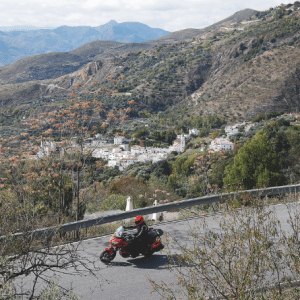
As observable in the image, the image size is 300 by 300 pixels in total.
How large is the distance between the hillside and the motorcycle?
128ft

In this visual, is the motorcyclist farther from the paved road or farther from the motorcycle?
the paved road

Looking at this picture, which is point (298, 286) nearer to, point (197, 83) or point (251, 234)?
point (251, 234)

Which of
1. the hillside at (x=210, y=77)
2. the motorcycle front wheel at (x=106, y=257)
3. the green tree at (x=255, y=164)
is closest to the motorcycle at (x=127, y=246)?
the motorcycle front wheel at (x=106, y=257)

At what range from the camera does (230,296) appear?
2.81 m

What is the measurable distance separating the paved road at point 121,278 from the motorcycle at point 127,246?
142 mm

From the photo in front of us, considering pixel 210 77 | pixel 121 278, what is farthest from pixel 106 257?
pixel 210 77

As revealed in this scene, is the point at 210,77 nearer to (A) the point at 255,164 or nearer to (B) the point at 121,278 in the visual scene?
(A) the point at 255,164

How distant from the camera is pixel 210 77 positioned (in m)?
102

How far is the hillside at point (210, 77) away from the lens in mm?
66188

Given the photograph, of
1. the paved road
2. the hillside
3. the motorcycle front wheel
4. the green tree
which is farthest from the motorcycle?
the hillside

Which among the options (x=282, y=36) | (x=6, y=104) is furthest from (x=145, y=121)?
(x=6, y=104)

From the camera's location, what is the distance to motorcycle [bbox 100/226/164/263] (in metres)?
5.00

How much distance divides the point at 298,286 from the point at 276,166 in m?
7.47

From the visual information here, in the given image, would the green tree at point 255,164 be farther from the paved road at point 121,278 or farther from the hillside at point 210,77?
the hillside at point 210,77
